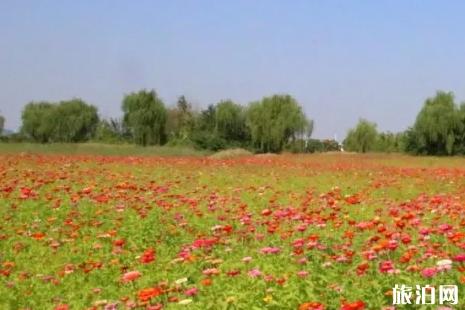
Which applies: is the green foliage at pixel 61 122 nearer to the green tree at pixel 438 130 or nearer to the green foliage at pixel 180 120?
the green foliage at pixel 180 120

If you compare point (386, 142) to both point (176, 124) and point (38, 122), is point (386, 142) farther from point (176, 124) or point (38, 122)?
point (38, 122)

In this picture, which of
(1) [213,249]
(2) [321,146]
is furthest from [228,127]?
(1) [213,249]

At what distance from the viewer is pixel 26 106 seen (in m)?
78.6

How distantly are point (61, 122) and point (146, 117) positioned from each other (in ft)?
44.6

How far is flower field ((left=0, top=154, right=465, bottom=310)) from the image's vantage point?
409 cm

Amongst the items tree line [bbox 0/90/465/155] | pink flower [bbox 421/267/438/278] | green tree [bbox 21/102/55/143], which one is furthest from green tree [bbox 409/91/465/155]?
pink flower [bbox 421/267/438/278]

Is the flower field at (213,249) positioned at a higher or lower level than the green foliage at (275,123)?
lower

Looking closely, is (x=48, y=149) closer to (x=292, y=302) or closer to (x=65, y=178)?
(x=65, y=178)

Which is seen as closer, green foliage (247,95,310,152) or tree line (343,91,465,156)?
tree line (343,91,465,156)

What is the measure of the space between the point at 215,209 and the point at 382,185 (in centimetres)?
621

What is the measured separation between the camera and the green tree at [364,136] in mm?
79438

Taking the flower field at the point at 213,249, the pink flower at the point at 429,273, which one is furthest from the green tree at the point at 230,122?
the pink flower at the point at 429,273

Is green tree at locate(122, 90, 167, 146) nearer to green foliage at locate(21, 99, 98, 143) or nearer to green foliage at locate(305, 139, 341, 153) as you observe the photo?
green foliage at locate(21, 99, 98, 143)

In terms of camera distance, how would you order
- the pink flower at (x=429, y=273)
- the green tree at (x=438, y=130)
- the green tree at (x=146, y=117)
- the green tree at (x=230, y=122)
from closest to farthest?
the pink flower at (x=429, y=273) < the green tree at (x=438, y=130) < the green tree at (x=146, y=117) < the green tree at (x=230, y=122)
